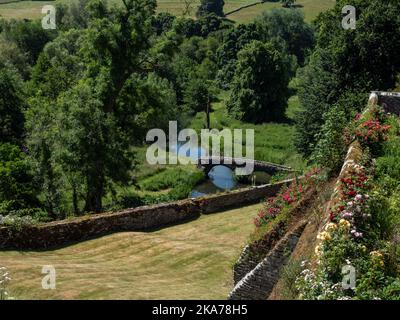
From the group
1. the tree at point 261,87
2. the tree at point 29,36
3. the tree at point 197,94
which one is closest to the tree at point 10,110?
the tree at point 197,94

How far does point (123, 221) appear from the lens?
2273cm

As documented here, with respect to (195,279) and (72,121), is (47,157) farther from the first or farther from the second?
(195,279)

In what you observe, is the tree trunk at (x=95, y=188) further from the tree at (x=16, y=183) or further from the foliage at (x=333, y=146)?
the foliage at (x=333, y=146)

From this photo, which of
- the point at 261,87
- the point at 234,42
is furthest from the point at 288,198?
→ the point at 234,42

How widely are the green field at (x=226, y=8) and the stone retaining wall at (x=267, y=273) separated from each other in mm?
103621

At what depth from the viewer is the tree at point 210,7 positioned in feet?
409

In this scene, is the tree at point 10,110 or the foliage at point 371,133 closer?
the foliage at point 371,133

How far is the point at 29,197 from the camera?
3030cm

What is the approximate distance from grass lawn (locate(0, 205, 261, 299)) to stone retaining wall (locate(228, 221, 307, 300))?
2346 mm

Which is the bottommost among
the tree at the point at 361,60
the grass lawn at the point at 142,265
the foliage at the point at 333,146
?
the grass lawn at the point at 142,265

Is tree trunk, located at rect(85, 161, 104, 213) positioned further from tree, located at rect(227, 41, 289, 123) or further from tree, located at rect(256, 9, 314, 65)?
tree, located at rect(256, 9, 314, 65)

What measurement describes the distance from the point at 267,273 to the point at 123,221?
460 inches
